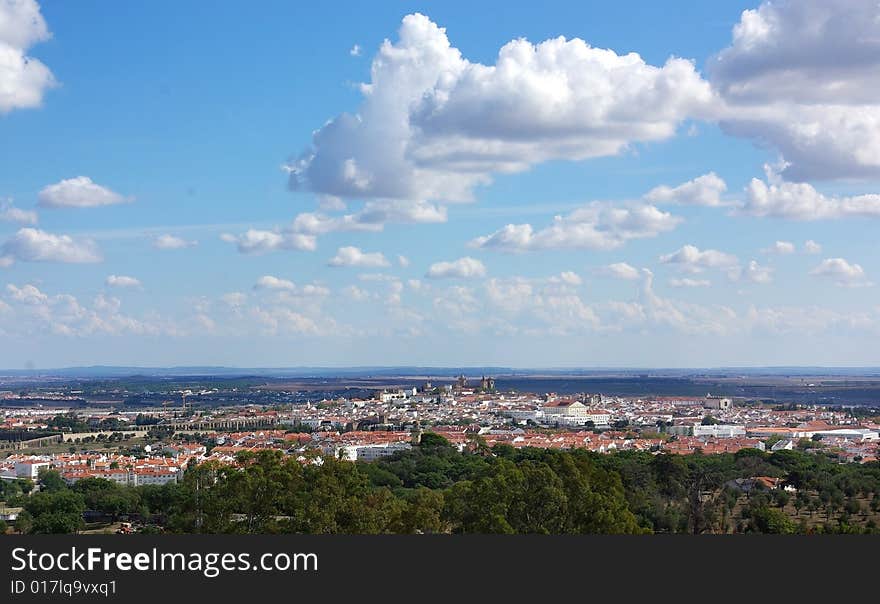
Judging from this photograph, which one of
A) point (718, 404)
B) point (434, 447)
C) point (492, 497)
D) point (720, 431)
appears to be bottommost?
point (720, 431)

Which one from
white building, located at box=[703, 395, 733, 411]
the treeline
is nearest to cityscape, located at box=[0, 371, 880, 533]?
the treeline

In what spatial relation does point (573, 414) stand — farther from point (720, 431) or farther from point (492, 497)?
point (492, 497)

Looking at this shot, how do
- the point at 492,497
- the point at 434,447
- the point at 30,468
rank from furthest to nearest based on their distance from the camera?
the point at 434,447, the point at 30,468, the point at 492,497

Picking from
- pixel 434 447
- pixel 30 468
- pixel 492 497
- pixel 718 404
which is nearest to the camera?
pixel 492 497

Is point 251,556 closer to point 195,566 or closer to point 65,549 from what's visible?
point 195,566

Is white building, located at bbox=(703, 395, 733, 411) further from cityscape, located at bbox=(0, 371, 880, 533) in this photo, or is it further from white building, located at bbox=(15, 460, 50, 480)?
white building, located at bbox=(15, 460, 50, 480)

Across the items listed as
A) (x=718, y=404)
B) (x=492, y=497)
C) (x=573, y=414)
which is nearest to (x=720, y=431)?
(x=573, y=414)

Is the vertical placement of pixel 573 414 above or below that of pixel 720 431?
above

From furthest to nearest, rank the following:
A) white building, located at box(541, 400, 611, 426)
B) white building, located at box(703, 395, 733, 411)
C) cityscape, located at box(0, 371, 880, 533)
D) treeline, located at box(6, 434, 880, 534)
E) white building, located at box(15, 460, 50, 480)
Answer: white building, located at box(703, 395, 733, 411)
white building, located at box(541, 400, 611, 426)
white building, located at box(15, 460, 50, 480)
cityscape, located at box(0, 371, 880, 533)
treeline, located at box(6, 434, 880, 534)

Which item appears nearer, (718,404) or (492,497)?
(492,497)
